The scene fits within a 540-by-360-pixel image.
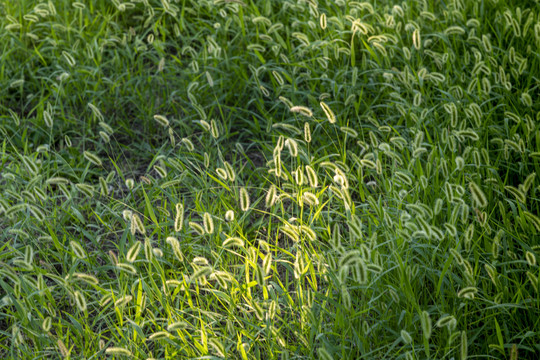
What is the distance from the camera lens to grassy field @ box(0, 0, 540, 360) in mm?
2188

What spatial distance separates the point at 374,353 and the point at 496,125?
5.04 feet

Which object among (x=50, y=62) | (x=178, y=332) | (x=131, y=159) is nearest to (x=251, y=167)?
(x=131, y=159)

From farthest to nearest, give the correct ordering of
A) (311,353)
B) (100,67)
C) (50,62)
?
(50,62)
(100,67)
(311,353)

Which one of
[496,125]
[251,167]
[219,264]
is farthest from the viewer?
[251,167]

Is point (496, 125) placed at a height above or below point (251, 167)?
above

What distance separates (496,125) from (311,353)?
67.7 inches

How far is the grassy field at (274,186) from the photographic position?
2188 mm

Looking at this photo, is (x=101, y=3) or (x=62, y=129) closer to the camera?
(x=62, y=129)

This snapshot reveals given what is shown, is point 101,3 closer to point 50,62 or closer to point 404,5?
point 50,62

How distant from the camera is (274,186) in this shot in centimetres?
235

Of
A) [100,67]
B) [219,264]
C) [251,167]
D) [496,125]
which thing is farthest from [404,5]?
[219,264]

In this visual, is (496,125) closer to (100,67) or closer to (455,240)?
(455,240)

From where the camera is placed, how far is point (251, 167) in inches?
136

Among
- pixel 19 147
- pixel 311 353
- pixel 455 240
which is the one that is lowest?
pixel 19 147
